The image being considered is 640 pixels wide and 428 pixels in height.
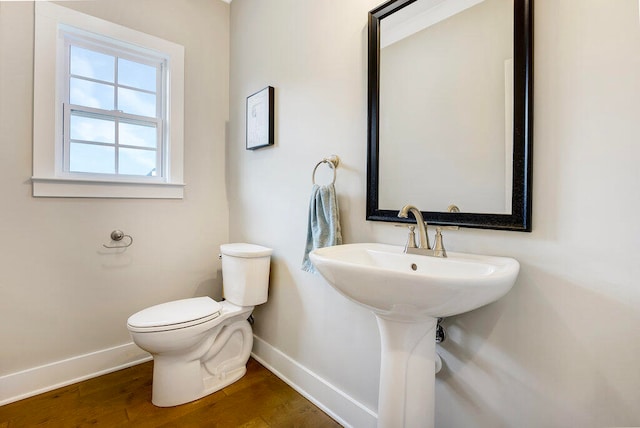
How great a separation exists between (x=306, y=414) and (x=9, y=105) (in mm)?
2221

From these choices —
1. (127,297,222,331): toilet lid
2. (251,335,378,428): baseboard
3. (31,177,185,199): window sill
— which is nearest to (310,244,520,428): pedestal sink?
(251,335,378,428): baseboard

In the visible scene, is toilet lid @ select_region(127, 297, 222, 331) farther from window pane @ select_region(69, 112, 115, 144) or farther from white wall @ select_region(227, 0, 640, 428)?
window pane @ select_region(69, 112, 115, 144)

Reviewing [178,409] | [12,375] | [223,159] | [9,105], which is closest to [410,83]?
[223,159]

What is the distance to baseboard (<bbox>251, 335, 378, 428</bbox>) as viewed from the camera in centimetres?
135

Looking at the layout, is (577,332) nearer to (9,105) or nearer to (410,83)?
(410,83)

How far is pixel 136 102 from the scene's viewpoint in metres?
2.02

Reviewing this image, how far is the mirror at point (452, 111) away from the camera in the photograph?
36.1 inches

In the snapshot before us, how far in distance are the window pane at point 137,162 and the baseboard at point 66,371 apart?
1.14m

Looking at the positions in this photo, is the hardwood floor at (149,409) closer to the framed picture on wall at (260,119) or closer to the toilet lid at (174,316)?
the toilet lid at (174,316)

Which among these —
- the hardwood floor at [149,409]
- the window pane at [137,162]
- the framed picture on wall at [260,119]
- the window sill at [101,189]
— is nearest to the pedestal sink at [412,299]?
the hardwood floor at [149,409]

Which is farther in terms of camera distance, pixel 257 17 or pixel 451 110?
pixel 257 17

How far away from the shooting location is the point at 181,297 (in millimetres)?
2133

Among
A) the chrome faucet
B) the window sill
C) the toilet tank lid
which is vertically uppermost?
the window sill

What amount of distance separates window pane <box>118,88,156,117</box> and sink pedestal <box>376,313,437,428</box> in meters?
2.06
